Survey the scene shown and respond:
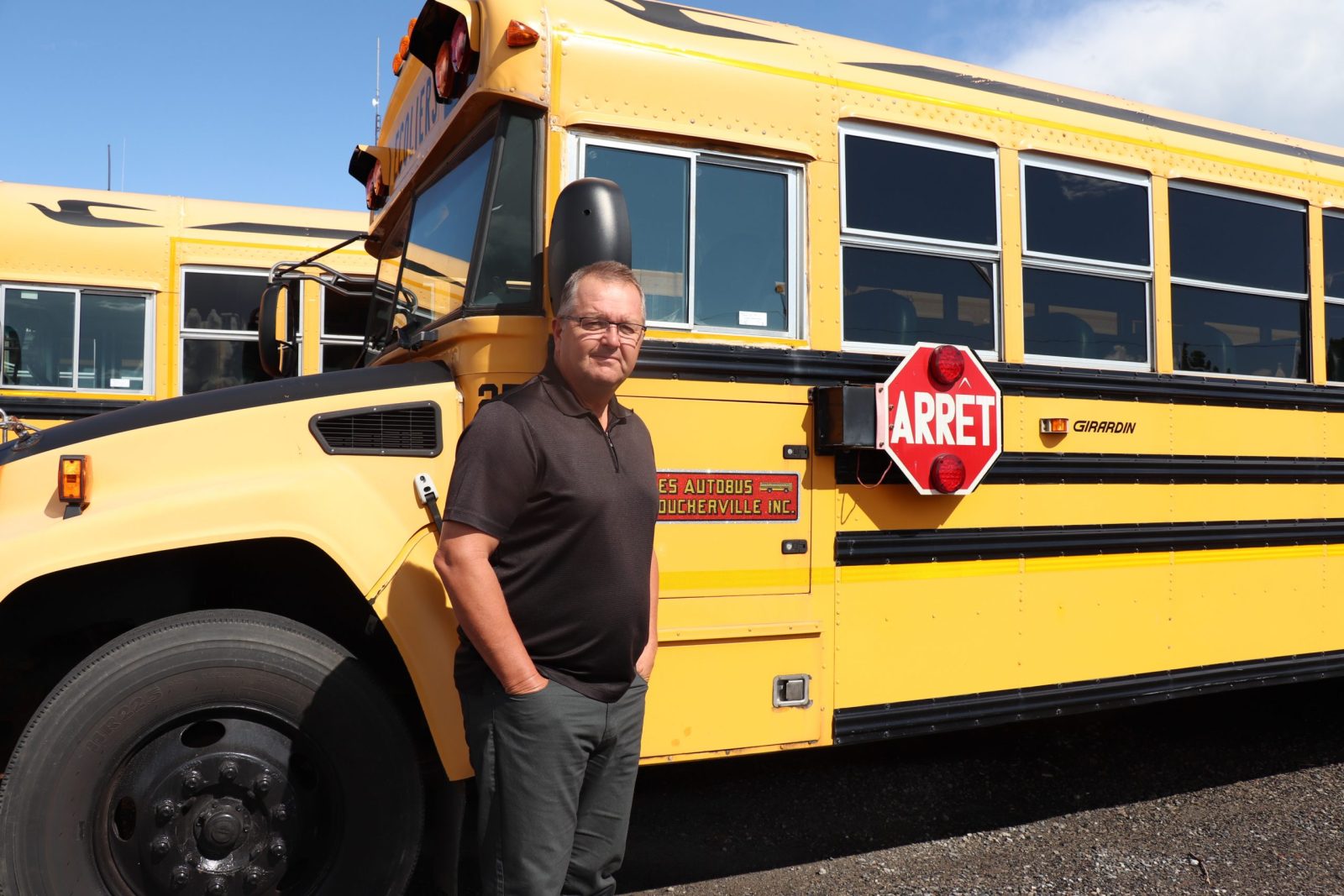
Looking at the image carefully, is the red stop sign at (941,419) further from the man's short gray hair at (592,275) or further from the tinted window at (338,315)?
the tinted window at (338,315)

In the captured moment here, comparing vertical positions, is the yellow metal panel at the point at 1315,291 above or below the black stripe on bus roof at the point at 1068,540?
above

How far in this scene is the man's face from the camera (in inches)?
77.7

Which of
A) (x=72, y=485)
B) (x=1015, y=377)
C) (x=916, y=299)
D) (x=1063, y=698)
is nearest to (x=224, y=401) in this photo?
(x=72, y=485)

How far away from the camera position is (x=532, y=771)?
1.89 meters

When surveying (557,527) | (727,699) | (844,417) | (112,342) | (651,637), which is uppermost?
(112,342)

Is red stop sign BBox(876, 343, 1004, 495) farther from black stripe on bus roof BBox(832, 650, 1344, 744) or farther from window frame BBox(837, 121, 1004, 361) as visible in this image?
black stripe on bus roof BBox(832, 650, 1344, 744)

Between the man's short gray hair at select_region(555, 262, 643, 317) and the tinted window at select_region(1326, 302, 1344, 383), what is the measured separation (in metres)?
3.23

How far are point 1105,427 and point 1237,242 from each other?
98cm

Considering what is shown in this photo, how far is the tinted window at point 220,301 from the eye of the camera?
17.5ft

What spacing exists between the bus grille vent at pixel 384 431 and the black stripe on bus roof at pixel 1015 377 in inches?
22.1

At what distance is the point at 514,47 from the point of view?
256cm

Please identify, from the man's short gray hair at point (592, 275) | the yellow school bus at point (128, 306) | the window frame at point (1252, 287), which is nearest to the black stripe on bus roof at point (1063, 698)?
the window frame at point (1252, 287)

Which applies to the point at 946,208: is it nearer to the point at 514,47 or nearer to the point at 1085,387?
the point at 1085,387

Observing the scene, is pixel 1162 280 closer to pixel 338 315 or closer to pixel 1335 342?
pixel 1335 342
